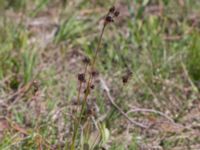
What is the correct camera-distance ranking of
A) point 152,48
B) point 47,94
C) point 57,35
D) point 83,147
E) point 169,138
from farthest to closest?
point 57,35 → point 152,48 → point 47,94 → point 169,138 → point 83,147

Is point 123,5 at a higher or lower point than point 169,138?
higher

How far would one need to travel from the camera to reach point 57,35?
2.95m

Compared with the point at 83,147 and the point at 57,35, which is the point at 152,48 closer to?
the point at 57,35

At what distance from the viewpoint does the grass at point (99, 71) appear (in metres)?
2.31

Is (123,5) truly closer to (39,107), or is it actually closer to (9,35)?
(9,35)

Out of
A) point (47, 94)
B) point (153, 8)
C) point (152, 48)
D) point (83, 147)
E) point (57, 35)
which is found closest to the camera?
point (83, 147)

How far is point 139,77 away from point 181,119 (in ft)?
0.97

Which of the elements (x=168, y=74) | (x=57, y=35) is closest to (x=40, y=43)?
(x=57, y=35)

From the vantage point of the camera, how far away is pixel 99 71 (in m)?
2.72

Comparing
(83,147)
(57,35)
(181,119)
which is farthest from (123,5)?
(83,147)

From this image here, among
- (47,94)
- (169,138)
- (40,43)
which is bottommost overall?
(169,138)

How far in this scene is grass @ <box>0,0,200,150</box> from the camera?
2.31 meters

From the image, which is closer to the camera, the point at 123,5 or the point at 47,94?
the point at 47,94

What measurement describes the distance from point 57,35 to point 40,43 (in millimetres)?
103
